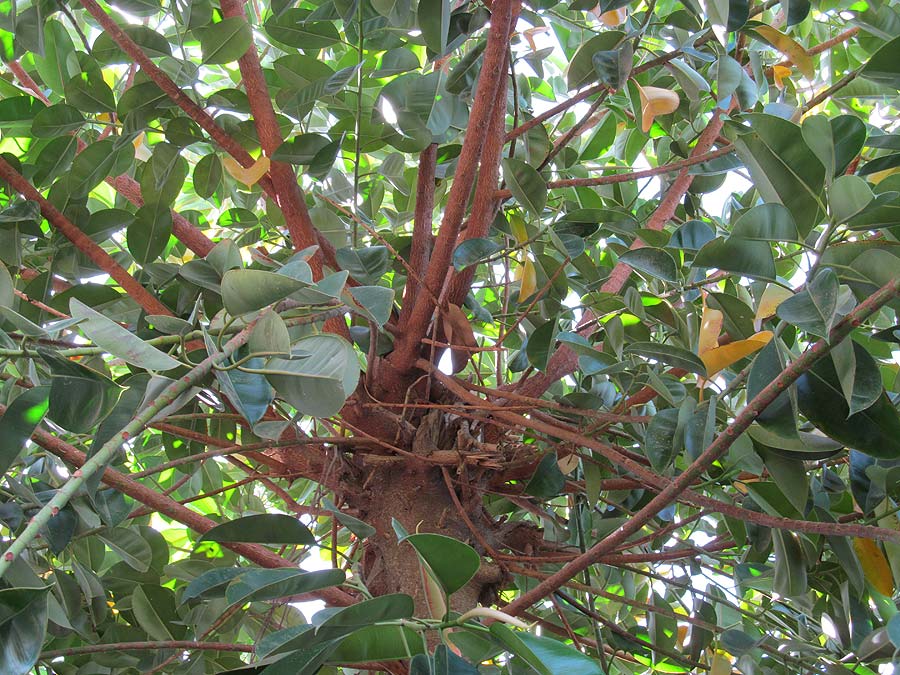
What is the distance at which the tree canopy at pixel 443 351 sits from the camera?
21.4 inches

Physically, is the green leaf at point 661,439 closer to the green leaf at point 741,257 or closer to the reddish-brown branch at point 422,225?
the green leaf at point 741,257

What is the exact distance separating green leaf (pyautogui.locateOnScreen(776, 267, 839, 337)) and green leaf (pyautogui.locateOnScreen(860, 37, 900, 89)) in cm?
20

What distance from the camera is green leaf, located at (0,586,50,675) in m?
0.50

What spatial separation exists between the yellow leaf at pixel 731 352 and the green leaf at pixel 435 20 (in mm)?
411

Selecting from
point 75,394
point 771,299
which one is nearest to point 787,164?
point 771,299

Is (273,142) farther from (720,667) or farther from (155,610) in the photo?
(720,667)

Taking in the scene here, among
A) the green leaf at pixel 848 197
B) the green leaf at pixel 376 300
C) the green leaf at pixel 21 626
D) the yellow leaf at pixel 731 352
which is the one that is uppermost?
the green leaf at pixel 848 197

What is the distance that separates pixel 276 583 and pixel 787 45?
751 mm

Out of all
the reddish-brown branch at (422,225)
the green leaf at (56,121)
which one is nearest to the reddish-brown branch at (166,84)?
the green leaf at (56,121)

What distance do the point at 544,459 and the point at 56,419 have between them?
540 millimetres

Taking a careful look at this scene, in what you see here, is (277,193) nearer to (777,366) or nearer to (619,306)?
(619,306)

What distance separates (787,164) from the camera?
564 millimetres

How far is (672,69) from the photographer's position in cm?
85

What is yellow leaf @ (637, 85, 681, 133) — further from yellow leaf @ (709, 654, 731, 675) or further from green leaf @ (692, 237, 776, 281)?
yellow leaf @ (709, 654, 731, 675)
